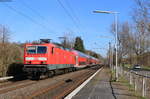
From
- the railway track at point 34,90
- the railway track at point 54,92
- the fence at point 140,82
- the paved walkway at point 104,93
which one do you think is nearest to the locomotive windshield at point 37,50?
the railway track at point 34,90

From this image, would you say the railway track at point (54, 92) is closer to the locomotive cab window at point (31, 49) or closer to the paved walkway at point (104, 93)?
the paved walkway at point (104, 93)

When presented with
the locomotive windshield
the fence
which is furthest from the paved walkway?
the locomotive windshield

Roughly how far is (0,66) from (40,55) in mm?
3848

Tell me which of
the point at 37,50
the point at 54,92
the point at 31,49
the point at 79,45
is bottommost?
the point at 54,92

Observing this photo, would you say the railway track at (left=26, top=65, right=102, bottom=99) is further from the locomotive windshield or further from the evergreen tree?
the evergreen tree

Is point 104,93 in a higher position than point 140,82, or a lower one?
lower

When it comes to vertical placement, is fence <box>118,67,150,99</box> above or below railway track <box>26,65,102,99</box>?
above

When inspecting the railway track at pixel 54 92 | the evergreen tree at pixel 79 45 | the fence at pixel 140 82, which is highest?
the evergreen tree at pixel 79 45

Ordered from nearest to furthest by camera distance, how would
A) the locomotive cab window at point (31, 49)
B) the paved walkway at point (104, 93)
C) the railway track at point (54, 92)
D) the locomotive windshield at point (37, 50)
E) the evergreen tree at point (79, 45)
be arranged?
the paved walkway at point (104, 93)
the railway track at point (54, 92)
the locomotive windshield at point (37, 50)
the locomotive cab window at point (31, 49)
the evergreen tree at point (79, 45)

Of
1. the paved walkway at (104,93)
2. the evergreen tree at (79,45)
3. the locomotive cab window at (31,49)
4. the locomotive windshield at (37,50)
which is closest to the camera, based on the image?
the paved walkway at (104,93)

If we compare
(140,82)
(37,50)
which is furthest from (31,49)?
(140,82)

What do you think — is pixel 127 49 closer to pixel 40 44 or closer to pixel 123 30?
pixel 123 30

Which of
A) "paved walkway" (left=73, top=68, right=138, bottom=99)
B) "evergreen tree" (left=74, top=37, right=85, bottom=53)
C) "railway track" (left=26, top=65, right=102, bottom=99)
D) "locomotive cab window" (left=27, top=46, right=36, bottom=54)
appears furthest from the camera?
"evergreen tree" (left=74, top=37, right=85, bottom=53)

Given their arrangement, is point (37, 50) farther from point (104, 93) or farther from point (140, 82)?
point (104, 93)
